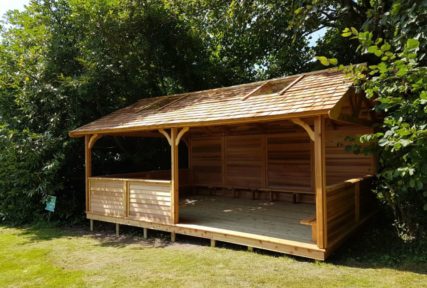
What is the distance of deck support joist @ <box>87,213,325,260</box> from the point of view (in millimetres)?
5164

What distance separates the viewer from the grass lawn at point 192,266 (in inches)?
180

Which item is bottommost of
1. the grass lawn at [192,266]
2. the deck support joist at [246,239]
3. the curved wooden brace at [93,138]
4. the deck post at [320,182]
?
the grass lawn at [192,266]

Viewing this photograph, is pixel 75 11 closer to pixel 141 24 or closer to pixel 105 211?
pixel 141 24

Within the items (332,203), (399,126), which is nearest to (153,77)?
(332,203)

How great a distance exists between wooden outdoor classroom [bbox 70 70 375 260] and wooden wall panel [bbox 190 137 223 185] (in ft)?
0.11

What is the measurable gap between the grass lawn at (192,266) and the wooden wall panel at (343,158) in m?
1.84

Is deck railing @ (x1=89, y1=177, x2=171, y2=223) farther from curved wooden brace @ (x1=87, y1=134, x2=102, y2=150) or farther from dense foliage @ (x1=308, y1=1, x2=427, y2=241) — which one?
dense foliage @ (x1=308, y1=1, x2=427, y2=241)

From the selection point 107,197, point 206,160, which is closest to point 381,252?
point 107,197

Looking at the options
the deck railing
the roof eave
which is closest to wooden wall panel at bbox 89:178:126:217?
the deck railing

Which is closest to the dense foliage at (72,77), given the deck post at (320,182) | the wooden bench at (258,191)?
the wooden bench at (258,191)

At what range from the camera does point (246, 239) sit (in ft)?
19.2

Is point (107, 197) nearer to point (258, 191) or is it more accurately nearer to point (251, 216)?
point (251, 216)

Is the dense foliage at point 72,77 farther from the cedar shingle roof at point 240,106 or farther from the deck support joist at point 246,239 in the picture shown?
the deck support joist at point 246,239

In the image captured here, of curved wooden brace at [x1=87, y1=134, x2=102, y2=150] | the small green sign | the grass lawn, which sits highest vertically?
curved wooden brace at [x1=87, y1=134, x2=102, y2=150]
